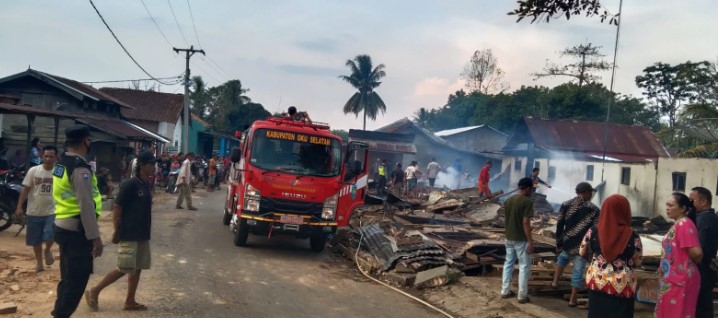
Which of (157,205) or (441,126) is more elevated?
(441,126)

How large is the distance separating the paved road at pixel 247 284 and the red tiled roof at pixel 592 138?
23.0m

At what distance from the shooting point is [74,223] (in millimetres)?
5227

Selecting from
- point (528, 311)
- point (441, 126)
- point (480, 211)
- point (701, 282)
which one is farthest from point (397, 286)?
point (441, 126)

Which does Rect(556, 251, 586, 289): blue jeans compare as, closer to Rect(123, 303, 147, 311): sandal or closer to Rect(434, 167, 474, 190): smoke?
Rect(123, 303, 147, 311): sandal

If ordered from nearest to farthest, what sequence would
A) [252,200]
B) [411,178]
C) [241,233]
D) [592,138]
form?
[252,200] → [241,233] → [411,178] → [592,138]

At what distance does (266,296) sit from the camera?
7.43m

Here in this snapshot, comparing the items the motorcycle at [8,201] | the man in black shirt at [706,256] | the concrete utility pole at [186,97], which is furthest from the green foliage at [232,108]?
the man in black shirt at [706,256]

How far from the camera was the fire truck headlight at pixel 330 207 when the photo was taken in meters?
10.6

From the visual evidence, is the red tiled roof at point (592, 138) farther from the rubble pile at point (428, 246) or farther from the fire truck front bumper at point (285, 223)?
the fire truck front bumper at point (285, 223)

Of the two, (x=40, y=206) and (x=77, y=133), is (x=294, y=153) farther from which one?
(x=77, y=133)

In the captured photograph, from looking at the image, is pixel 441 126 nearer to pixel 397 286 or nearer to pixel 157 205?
pixel 157 205

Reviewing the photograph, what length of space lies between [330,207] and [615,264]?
6.23 m

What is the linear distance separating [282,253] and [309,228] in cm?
92

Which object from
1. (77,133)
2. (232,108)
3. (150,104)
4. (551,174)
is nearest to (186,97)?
(150,104)
